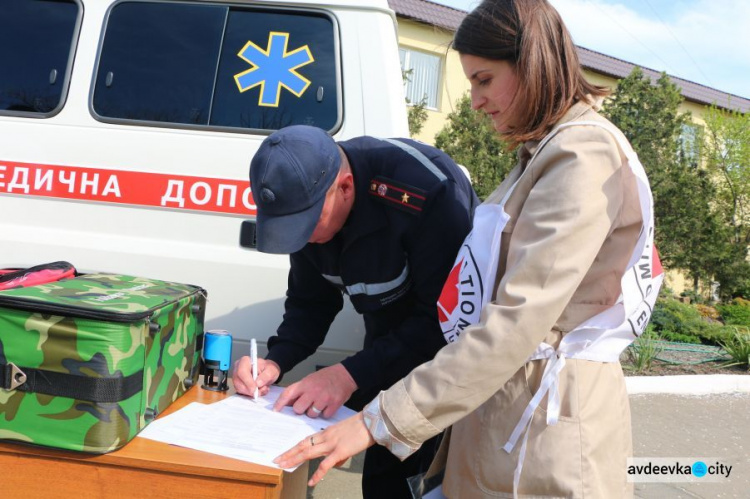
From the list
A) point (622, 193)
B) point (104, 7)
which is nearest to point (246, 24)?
point (104, 7)

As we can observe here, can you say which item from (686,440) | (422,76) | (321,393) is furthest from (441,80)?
(321,393)

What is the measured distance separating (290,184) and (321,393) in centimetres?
54

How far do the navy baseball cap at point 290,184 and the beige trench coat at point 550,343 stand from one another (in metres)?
0.52

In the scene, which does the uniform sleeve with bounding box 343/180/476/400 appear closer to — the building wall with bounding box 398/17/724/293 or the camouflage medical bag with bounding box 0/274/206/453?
the camouflage medical bag with bounding box 0/274/206/453

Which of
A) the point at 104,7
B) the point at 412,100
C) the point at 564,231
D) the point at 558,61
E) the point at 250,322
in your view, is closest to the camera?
the point at 564,231

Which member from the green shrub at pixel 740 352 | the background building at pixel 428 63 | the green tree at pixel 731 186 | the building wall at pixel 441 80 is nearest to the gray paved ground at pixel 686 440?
the green shrub at pixel 740 352

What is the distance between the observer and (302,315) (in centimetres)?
192

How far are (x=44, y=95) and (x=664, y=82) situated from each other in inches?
442

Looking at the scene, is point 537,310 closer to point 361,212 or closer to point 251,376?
point 361,212

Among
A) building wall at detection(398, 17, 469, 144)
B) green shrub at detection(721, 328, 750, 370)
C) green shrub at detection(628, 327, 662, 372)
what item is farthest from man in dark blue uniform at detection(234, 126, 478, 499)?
building wall at detection(398, 17, 469, 144)

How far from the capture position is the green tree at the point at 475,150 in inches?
401

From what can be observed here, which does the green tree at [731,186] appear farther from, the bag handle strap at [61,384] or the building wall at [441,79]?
the bag handle strap at [61,384]

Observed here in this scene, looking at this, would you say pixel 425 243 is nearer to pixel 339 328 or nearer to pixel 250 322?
pixel 339 328

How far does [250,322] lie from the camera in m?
2.24
